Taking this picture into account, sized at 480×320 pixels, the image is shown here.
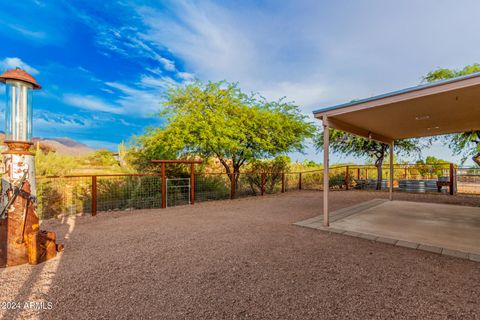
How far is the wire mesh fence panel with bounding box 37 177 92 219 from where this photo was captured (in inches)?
205

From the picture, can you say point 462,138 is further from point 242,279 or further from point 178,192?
point 242,279

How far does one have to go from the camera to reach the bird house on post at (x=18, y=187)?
245 cm

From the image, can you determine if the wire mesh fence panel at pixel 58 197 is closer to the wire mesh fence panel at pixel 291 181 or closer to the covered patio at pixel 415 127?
the covered patio at pixel 415 127

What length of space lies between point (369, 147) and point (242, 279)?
12292 mm

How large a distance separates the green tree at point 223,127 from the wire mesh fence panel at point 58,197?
9.16 ft

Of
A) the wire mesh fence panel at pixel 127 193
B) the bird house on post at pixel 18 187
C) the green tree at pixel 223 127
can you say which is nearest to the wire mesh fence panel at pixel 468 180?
the green tree at pixel 223 127

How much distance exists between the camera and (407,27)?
7.85 m

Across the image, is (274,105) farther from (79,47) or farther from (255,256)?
(79,47)

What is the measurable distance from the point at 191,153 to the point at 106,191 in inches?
119

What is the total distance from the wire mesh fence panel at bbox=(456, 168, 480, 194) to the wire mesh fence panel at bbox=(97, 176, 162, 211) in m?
12.0

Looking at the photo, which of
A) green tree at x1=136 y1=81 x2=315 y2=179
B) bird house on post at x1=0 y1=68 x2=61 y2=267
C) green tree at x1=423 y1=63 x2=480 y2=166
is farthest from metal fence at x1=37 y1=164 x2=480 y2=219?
bird house on post at x1=0 y1=68 x2=61 y2=267

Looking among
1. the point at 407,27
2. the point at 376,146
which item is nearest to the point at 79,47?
the point at 407,27

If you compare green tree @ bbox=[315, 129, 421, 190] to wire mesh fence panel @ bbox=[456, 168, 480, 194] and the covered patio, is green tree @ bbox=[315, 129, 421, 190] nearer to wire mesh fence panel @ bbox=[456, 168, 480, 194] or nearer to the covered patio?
wire mesh fence panel @ bbox=[456, 168, 480, 194]

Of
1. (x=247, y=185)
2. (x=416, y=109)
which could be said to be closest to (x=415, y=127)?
(x=416, y=109)
